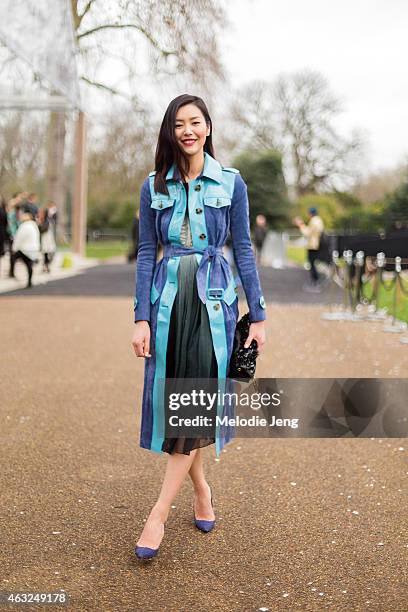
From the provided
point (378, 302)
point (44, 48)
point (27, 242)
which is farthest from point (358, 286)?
point (44, 48)

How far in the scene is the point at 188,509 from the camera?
3.69 meters

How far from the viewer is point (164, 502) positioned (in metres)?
3.10

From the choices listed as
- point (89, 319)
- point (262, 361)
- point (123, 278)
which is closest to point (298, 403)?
point (262, 361)

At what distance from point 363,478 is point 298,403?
89cm

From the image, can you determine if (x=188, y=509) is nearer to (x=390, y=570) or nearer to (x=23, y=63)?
(x=390, y=570)

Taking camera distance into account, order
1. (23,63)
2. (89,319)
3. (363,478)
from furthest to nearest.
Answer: (23,63) < (89,319) < (363,478)

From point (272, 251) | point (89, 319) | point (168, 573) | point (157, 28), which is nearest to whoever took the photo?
point (168, 573)

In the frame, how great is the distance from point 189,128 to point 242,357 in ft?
2.81

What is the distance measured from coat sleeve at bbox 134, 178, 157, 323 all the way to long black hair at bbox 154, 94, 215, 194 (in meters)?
0.07

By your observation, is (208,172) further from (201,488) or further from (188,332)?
(201,488)

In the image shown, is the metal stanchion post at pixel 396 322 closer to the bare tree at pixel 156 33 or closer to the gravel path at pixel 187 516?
the bare tree at pixel 156 33

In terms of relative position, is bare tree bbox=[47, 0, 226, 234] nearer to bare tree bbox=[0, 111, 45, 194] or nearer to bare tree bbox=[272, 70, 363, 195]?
bare tree bbox=[0, 111, 45, 194]

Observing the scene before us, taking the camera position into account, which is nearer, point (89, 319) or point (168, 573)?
point (168, 573)

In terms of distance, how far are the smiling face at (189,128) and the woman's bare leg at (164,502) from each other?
113cm
